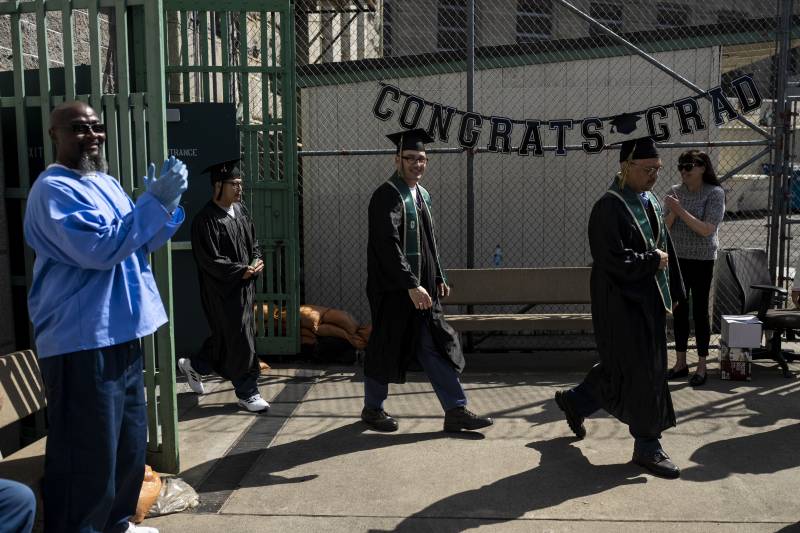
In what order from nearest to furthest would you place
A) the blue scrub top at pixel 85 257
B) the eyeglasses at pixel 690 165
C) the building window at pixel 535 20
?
the blue scrub top at pixel 85 257, the eyeglasses at pixel 690 165, the building window at pixel 535 20

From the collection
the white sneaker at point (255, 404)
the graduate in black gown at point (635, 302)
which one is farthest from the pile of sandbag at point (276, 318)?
the graduate in black gown at point (635, 302)

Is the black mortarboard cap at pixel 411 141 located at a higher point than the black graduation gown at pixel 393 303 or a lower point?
higher

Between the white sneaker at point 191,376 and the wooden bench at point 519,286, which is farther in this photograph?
the wooden bench at point 519,286

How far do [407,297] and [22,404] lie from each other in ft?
7.30

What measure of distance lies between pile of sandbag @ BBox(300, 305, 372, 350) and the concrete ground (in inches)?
37.3

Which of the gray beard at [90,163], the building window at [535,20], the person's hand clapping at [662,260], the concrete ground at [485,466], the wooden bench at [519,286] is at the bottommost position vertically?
the concrete ground at [485,466]

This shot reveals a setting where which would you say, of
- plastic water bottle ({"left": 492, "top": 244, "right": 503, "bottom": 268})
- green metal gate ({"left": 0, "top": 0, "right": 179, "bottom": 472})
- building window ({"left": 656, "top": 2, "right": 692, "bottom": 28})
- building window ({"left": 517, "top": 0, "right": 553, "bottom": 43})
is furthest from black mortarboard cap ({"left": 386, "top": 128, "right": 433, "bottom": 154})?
building window ({"left": 656, "top": 2, "right": 692, "bottom": 28})

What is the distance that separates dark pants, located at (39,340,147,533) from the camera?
301 cm

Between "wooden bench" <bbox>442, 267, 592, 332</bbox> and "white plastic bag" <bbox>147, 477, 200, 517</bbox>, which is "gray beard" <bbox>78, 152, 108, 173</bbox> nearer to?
"white plastic bag" <bbox>147, 477, 200, 517</bbox>

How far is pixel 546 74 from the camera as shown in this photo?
8102 millimetres

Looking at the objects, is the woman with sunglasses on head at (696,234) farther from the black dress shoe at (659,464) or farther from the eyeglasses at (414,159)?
the eyeglasses at (414,159)

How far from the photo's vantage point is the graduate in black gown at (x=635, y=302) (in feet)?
13.8

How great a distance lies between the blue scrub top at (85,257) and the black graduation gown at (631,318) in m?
2.28

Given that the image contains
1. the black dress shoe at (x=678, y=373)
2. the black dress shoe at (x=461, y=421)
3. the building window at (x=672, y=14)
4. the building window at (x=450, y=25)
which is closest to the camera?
the black dress shoe at (x=461, y=421)
